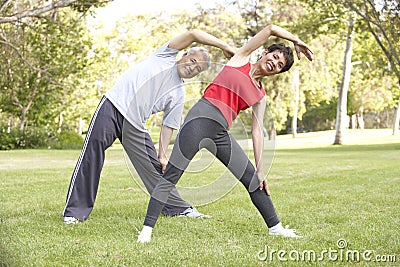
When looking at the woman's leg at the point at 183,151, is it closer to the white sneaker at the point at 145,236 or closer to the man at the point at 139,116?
the white sneaker at the point at 145,236

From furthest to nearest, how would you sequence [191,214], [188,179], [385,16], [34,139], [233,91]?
[34,139], [385,16], [188,179], [191,214], [233,91]

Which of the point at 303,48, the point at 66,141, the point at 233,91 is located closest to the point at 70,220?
the point at 233,91

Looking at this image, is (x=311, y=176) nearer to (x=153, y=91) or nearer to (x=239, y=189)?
(x=239, y=189)

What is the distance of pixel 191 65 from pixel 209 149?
0.73 metres

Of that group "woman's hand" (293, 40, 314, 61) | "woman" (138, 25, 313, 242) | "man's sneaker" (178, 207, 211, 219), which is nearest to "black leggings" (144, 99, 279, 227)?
"woman" (138, 25, 313, 242)

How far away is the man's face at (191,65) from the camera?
472 centimetres

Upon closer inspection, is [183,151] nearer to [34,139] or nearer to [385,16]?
[385,16]

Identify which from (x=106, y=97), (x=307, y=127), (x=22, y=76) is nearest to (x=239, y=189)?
(x=106, y=97)

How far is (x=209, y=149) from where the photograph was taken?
4.57 meters

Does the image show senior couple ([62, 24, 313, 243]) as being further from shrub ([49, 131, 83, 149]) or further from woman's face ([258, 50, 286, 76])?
shrub ([49, 131, 83, 149])

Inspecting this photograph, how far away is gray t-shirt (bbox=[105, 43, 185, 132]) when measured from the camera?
504cm

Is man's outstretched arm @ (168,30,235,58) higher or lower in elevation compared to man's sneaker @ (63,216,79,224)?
higher

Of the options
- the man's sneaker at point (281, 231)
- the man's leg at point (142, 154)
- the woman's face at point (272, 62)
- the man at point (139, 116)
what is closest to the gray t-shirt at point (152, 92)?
the man at point (139, 116)

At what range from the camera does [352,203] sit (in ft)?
22.6
